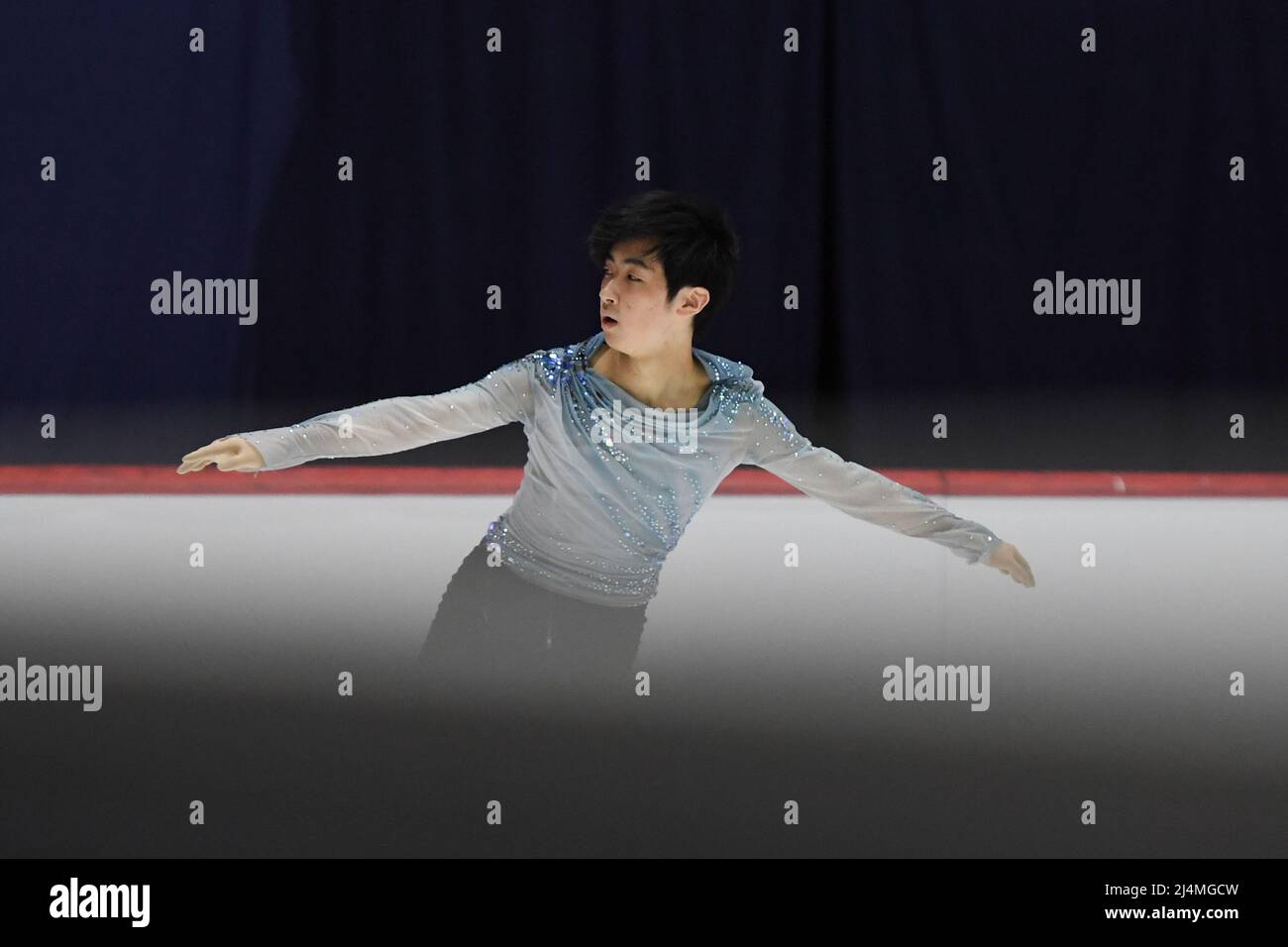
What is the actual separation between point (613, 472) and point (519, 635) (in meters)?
0.25

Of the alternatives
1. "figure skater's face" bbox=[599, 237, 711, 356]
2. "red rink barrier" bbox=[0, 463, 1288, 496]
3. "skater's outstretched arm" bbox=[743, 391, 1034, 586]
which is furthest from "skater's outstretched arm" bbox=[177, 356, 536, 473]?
"red rink barrier" bbox=[0, 463, 1288, 496]

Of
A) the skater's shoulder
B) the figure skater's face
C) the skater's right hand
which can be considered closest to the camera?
the skater's right hand

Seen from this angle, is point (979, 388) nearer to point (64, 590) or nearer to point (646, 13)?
point (646, 13)

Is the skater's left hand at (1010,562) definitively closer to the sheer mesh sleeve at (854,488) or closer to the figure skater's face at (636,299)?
the sheer mesh sleeve at (854,488)

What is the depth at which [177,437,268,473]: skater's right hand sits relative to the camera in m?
1.43

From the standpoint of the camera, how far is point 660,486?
64.5 inches

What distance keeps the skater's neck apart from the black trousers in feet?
0.88

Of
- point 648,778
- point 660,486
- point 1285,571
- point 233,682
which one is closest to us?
point 660,486

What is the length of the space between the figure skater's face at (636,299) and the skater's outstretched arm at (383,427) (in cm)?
13

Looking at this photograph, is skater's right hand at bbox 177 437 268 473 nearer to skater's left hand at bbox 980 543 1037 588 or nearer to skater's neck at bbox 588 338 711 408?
skater's neck at bbox 588 338 711 408

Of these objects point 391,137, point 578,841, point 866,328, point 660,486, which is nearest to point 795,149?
point 866,328

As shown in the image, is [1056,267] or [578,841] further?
[1056,267]

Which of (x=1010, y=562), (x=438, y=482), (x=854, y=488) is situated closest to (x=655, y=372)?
(x=854, y=488)

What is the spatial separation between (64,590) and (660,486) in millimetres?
1098
